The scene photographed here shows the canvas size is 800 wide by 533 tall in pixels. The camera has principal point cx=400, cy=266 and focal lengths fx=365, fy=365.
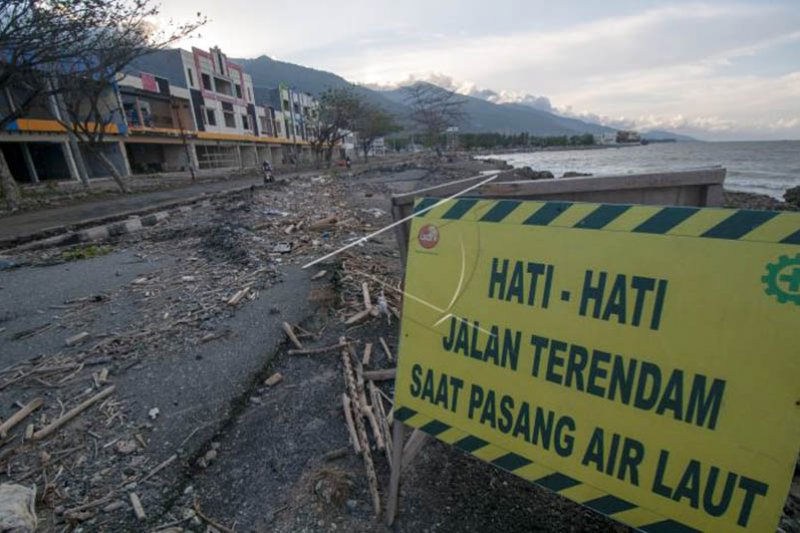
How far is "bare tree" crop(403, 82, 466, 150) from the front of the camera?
69.9 m

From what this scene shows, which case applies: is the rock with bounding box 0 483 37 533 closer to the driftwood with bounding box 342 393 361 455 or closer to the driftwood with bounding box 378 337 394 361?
the driftwood with bounding box 342 393 361 455

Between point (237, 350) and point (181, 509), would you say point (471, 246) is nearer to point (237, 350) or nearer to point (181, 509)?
point (181, 509)

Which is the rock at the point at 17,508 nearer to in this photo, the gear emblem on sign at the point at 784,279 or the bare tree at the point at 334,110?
the gear emblem on sign at the point at 784,279

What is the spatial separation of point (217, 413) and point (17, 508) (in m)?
1.34

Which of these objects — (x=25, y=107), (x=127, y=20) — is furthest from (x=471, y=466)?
(x=127, y=20)

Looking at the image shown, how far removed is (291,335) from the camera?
4680 millimetres

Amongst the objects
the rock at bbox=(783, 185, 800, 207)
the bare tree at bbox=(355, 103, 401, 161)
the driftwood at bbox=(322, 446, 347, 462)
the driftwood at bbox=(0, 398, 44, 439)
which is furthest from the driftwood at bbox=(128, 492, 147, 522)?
the bare tree at bbox=(355, 103, 401, 161)

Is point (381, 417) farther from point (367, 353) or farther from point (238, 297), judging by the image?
point (238, 297)

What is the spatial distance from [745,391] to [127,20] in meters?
27.5

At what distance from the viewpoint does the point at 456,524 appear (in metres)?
2.39

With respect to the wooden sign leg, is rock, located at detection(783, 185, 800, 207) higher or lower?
lower

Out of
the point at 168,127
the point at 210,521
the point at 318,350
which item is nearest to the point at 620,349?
the point at 210,521

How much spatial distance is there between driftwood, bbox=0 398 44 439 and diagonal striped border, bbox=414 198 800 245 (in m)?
4.38

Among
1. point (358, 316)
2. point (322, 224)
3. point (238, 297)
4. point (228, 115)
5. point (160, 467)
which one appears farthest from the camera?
point (228, 115)
